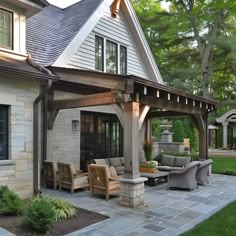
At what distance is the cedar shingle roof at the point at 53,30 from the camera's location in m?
9.96

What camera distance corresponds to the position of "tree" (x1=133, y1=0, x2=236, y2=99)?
22.7 metres

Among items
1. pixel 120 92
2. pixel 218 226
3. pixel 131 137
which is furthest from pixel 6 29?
pixel 218 226

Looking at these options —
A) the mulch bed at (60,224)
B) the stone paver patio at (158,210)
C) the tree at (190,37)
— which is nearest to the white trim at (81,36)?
the stone paver patio at (158,210)

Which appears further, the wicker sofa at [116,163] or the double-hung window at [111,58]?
the double-hung window at [111,58]

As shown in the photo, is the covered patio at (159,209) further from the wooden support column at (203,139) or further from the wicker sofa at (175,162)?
the wicker sofa at (175,162)

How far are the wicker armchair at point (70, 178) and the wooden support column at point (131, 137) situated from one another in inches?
83.6

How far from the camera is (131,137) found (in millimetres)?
7000

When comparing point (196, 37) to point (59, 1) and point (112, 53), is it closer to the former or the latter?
point (59, 1)

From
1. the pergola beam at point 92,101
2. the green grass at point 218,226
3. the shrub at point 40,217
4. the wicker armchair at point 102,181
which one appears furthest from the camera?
the wicker armchair at point 102,181

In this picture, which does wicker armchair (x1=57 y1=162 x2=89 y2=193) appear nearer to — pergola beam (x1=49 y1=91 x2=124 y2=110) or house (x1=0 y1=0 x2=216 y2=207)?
house (x1=0 y1=0 x2=216 y2=207)

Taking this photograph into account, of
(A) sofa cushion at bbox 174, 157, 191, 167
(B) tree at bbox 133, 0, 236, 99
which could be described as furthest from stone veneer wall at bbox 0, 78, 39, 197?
(B) tree at bbox 133, 0, 236, 99

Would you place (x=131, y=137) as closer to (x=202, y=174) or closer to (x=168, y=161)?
(x=202, y=174)

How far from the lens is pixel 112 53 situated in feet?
41.8

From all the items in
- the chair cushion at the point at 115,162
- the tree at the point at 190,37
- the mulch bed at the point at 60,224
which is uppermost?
the tree at the point at 190,37
